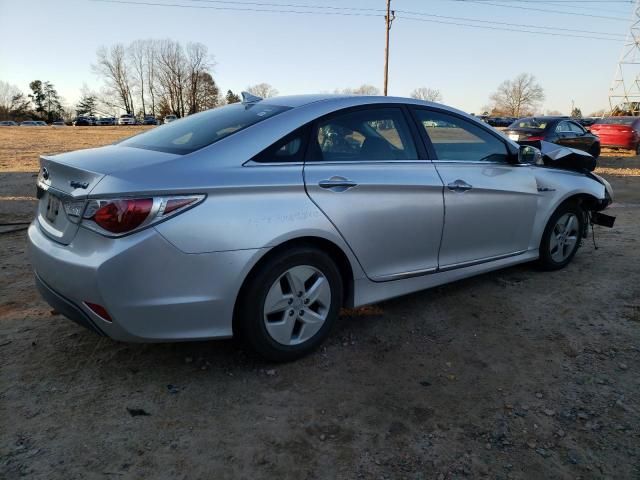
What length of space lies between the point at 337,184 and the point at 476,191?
1290 millimetres

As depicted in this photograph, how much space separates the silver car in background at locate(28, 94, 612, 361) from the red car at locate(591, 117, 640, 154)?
16145 millimetres

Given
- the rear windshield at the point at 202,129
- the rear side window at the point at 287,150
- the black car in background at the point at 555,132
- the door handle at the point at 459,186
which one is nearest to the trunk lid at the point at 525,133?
the black car in background at the point at 555,132

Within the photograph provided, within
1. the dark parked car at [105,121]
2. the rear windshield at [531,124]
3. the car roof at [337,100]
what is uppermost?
the dark parked car at [105,121]

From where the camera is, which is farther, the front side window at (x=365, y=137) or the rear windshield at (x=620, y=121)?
the rear windshield at (x=620, y=121)

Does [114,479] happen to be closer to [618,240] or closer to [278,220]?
[278,220]

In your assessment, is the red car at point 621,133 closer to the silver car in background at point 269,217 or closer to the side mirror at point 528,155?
the side mirror at point 528,155

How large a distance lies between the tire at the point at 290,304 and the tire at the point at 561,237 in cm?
240

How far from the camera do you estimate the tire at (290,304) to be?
8.60ft

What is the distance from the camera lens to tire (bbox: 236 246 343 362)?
262 centimetres

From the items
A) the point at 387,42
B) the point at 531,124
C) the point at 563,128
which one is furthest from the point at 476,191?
the point at 387,42

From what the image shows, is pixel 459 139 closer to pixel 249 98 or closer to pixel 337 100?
pixel 337 100

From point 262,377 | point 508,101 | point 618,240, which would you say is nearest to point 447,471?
point 262,377

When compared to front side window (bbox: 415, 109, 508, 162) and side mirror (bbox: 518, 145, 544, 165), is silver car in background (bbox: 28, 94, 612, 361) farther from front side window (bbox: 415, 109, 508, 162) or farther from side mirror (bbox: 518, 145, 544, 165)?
side mirror (bbox: 518, 145, 544, 165)

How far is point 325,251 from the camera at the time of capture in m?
2.91
